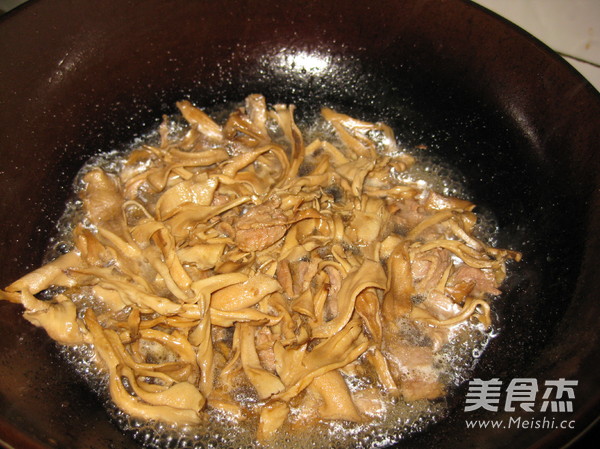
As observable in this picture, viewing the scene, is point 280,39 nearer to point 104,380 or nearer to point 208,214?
point 208,214

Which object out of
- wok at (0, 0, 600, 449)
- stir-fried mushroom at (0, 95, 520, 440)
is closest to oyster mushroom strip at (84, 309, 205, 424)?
stir-fried mushroom at (0, 95, 520, 440)

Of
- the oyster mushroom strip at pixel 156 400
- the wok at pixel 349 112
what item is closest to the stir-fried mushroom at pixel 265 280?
the oyster mushroom strip at pixel 156 400

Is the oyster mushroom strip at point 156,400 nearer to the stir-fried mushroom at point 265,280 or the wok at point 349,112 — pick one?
the stir-fried mushroom at point 265,280

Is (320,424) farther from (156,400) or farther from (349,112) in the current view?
(349,112)

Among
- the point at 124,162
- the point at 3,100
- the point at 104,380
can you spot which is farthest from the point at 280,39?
the point at 104,380

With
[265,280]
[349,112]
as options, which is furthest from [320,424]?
[349,112]
